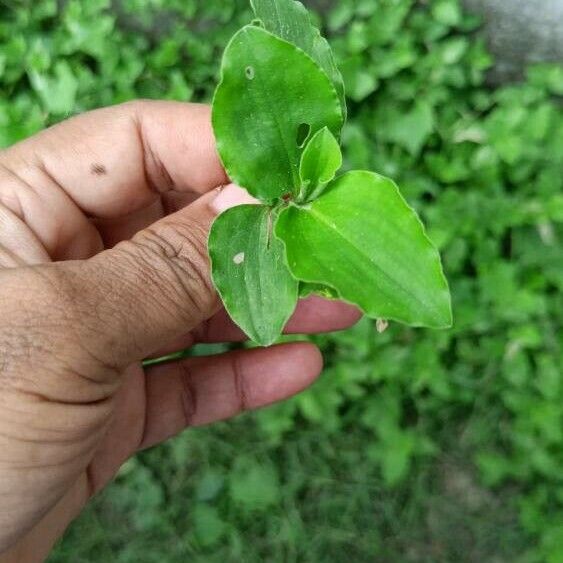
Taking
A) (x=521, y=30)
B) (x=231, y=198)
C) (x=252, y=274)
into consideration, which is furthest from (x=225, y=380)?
(x=521, y=30)

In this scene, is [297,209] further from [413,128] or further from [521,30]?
[521,30]

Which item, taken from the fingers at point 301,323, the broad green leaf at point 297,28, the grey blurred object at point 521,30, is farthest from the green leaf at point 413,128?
the broad green leaf at point 297,28

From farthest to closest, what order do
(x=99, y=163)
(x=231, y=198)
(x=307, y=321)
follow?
(x=307, y=321), (x=99, y=163), (x=231, y=198)

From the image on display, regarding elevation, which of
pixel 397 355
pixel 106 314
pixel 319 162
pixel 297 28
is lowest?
pixel 397 355

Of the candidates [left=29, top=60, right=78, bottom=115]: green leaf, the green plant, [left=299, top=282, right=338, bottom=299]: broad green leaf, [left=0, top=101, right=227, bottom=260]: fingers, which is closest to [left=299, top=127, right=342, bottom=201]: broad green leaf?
the green plant

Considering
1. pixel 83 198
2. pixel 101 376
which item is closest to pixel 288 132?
pixel 101 376

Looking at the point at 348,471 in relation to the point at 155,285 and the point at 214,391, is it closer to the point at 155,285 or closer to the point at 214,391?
the point at 214,391

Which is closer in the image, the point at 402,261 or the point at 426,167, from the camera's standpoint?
the point at 402,261

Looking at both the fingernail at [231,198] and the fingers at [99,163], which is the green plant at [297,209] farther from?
the fingers at [99,163]
